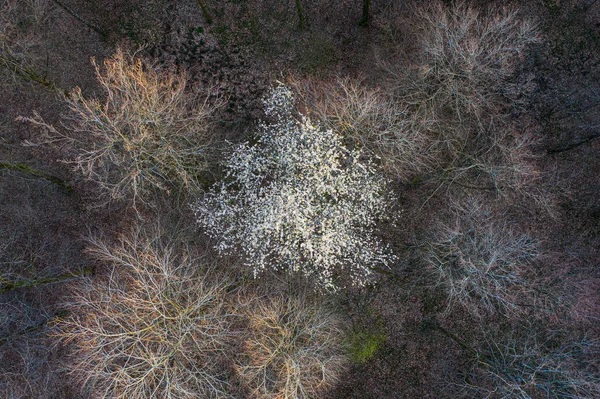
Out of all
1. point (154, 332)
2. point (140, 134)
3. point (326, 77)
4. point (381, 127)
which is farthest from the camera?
point (326, 77)

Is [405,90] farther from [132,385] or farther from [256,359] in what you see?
[132,385]

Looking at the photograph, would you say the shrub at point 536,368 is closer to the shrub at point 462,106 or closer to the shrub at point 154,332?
the shrub at point 462,106

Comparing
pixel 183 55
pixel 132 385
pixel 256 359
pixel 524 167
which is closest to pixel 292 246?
pixel 256 359

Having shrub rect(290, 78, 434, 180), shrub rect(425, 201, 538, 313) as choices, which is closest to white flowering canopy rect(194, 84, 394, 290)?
shrub rect(290, 78, 434, 180)

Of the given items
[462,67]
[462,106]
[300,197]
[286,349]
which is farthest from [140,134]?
[462,106]

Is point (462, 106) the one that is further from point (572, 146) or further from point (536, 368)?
point (536, 368)

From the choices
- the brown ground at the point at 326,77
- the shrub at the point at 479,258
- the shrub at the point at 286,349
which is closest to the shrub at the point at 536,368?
the brown ground at the point at 326,77
